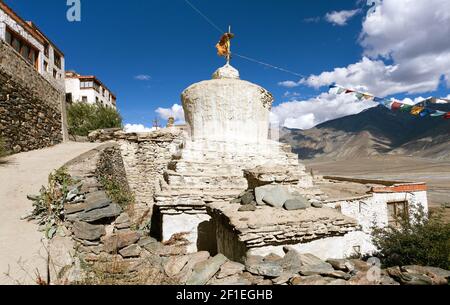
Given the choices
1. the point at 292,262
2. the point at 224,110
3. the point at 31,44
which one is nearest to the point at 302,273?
the point at 292,262

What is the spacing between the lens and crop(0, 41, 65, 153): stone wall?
30.1 ft

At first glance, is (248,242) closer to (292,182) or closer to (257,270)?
(257,270)

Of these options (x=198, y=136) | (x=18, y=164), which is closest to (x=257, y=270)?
(x=198, y=136)

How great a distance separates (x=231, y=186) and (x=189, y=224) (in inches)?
53.9

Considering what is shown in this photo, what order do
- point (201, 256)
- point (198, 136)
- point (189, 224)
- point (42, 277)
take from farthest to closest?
point (198, 136), point (189, 224), point (201, 256), point (42, 277)

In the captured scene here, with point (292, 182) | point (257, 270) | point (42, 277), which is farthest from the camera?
point (292, 182)

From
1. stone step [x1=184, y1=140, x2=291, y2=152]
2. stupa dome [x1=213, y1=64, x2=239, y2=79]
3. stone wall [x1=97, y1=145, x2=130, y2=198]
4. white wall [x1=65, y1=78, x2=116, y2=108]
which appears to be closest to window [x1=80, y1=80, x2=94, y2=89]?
white wall [x1=65, y1=78, x2=116, y2=108]

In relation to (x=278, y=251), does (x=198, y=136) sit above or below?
above

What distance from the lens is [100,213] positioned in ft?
16.1

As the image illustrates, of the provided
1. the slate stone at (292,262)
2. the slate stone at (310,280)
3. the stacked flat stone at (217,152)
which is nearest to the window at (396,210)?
the stacked flat stone at (217,152)

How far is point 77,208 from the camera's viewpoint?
484 centimetres

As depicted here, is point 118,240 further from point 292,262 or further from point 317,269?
point 317,269

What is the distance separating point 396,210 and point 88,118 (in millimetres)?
24222

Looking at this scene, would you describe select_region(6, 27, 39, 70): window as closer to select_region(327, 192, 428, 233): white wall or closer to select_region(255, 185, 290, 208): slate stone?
select_region(255, 185, 290, 208): slate stone
